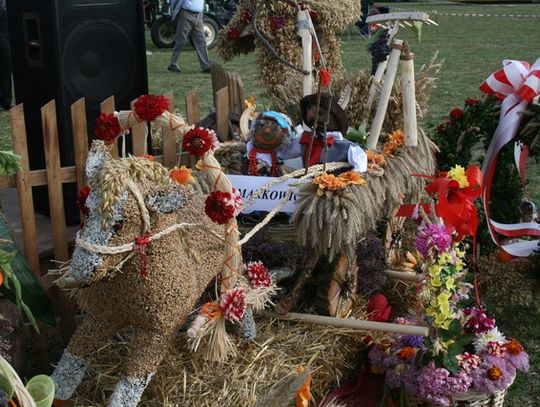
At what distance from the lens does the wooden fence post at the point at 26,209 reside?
136 inches

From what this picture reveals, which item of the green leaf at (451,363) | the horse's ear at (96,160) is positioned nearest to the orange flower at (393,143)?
the green leaf at (451,363)

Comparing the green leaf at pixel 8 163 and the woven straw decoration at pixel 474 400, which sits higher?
the green leaf at pixel 8 163

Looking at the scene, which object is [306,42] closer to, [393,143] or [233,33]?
[393,143]

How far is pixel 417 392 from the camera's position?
10.8ft

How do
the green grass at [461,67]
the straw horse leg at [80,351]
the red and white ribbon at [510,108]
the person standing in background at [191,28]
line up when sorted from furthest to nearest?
1. the person standing in background at [191,28]
2. the green grass at [461,67]
3. the red and white ribbon at [510,108]
4. the straw horse leg at [80,351]

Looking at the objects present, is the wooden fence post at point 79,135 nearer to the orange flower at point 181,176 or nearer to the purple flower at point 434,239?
the orange flower at point 181,176

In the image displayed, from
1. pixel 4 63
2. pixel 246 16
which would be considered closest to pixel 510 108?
pixel 246 16

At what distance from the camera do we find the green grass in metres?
4.27

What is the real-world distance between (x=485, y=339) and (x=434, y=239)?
0.55 m

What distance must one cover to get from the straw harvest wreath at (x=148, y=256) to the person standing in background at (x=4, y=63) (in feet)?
21.3

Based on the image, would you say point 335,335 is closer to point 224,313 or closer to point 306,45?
point 224,313

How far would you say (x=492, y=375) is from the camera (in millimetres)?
3246

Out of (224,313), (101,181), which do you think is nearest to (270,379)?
(224,313)

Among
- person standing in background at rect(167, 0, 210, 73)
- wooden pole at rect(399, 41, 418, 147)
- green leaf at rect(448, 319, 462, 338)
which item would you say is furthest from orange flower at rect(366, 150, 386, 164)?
person standing in background at rect(167, 0, 210, 73)
